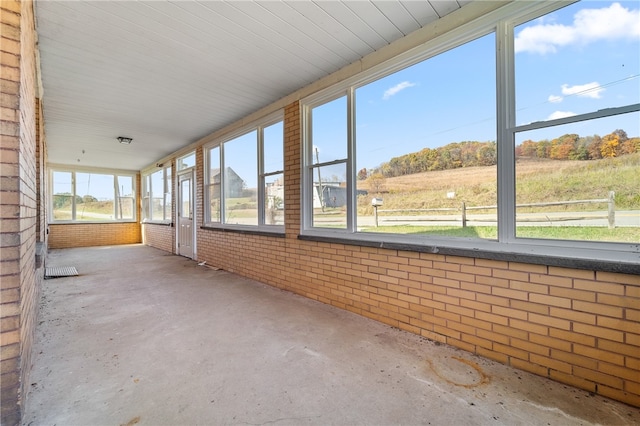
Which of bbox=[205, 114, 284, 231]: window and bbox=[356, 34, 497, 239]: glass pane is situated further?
bbox=[205, 114, 284, 231]: window

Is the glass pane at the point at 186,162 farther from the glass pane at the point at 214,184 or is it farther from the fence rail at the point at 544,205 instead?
the fence rail at the point at 544,205

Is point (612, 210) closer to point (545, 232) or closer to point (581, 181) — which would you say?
point (581, 181)

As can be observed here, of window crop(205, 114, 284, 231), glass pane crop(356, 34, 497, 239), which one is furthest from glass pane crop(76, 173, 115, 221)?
glass pane crop(356, 34, 497, 239)

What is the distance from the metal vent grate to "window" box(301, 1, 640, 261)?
204 inches

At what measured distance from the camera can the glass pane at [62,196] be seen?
360 inches

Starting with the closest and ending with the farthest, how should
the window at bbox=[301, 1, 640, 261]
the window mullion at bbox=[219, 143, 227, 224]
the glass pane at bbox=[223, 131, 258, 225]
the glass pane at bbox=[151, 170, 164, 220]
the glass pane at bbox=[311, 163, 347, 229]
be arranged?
the window at bbox=[301, 1, 640, 261], the glass pane at bbox=[311, 163, 347, 229], the glass pane at bbox=[223, 131, 258, 225], the window mullion at bbox=[219, 143, 227, 224], the glass pane at bbox=[151, 170, 164, 220]

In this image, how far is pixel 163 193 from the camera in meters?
8.79

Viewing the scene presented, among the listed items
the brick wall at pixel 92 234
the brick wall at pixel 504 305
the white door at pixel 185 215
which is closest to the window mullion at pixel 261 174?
the brick wall at pixel 504 305

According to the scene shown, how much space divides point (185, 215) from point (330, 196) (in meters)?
5.16

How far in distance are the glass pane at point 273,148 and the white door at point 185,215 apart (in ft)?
10.3

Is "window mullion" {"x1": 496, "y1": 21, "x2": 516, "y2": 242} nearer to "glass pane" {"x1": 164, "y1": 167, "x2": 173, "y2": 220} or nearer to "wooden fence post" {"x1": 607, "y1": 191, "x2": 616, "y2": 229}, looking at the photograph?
"wooden fence post" {"x1": 607, "y1": 191, "x2": 616, "y2": 229}

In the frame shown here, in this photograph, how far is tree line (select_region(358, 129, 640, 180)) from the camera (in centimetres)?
186

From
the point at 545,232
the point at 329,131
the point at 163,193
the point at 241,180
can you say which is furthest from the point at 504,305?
the point at 163,193

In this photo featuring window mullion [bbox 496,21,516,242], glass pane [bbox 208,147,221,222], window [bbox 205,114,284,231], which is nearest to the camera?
window mullion [bbox 496,21,516,242]
